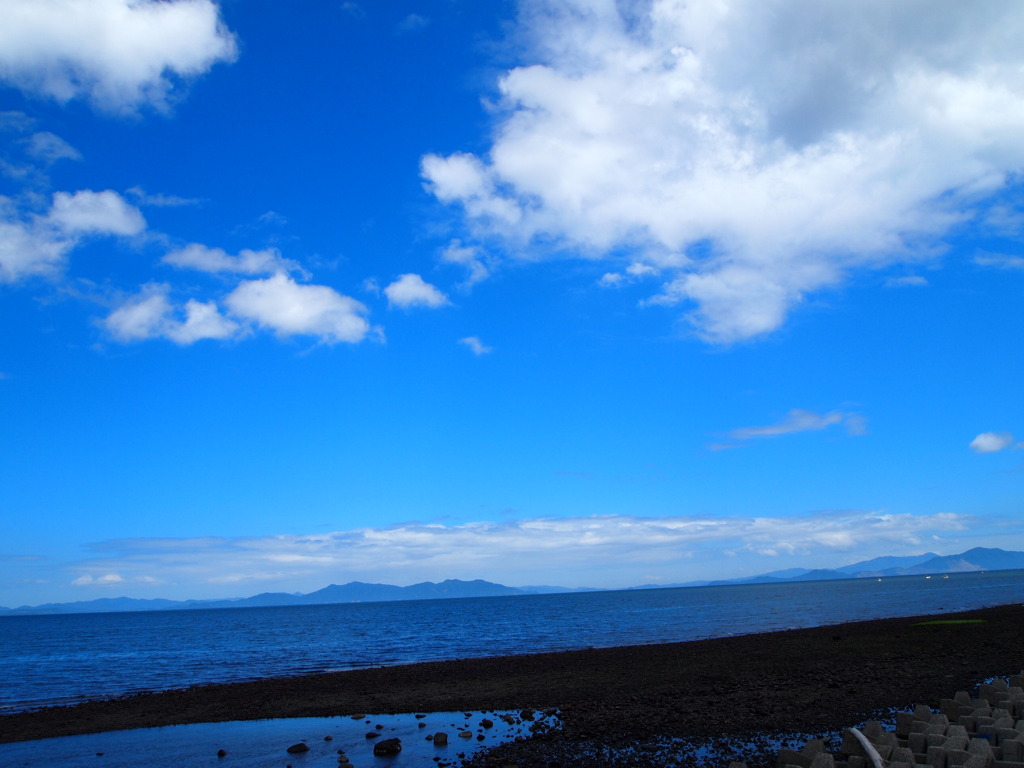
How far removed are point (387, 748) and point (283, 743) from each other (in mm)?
3915

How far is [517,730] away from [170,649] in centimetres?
6168

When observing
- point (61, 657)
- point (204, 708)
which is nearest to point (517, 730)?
point (204, 708)

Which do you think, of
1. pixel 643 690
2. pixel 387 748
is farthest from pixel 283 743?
pixel 643 690

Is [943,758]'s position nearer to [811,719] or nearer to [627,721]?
[811,719]

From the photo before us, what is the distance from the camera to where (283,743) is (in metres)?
18.4

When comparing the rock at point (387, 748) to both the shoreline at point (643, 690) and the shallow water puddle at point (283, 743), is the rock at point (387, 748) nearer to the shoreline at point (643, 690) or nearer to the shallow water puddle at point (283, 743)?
the shallow water puddle at point (283, 743)

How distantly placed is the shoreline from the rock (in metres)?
3.09

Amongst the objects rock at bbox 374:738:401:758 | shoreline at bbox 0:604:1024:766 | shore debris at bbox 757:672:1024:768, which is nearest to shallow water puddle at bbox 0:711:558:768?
rock at bbox 374:738:401:758

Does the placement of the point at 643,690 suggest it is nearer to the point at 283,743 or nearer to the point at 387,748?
the point at 387,748

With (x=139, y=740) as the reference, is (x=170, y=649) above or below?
below

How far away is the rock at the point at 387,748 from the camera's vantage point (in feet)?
53.7

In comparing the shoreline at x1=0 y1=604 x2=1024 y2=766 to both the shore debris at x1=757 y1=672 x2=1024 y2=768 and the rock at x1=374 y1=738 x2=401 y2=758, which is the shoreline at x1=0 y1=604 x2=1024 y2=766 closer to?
the rock at x1=374 y1=738 x2=401 y2=758

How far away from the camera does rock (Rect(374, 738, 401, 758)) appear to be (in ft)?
53.7

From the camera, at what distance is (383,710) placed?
73.1ft
